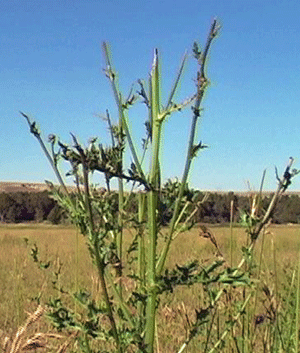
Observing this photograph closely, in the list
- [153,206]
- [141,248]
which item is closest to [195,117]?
[153,206]

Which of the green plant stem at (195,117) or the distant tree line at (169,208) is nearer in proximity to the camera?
the green plant stem at (195,117)

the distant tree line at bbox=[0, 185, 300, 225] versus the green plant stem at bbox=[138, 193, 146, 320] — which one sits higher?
the distant tree line at bbox=[0, 185, 300, 225]

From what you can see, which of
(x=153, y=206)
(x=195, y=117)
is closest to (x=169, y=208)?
(x=153, y=206)

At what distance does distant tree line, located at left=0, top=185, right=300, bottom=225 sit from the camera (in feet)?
→ 4.15

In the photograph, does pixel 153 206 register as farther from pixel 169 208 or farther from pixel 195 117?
pixel 195 117

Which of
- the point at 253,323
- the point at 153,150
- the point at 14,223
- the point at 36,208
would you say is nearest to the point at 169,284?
the point at 153,150

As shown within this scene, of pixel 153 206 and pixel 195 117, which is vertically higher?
pixel 195 117

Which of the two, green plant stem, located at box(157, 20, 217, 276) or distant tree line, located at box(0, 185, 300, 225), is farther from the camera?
distant tree line, located at box(0, 185, 300, 225)

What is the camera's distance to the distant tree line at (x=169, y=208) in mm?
1264

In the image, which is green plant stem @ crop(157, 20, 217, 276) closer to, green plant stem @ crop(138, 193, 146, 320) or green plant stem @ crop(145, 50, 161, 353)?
green plant stem @ crop(145, 50, 161, 353)

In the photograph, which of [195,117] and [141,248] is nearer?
[195,117]

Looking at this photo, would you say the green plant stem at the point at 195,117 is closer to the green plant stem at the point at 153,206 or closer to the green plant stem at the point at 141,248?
the green plant stem at the point at 153,206

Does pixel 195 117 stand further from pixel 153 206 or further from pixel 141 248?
pixel 141 248

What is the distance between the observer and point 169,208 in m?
1.13
